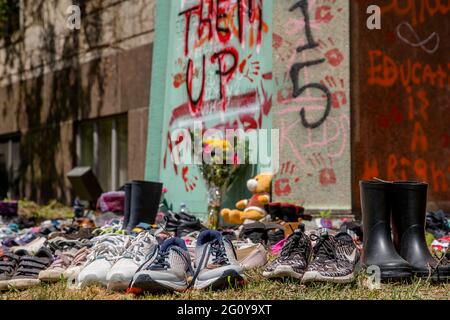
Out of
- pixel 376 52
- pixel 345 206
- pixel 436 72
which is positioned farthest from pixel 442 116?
pixel 345 206

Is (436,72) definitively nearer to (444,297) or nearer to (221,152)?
(221,152)

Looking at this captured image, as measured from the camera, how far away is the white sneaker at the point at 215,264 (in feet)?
10.5

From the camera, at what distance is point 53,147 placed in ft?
42.2

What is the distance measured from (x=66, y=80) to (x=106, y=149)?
1888mm

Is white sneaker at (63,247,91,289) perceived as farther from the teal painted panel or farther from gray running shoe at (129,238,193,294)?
the teal painted panel

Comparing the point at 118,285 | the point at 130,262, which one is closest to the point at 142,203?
the point at 130,262

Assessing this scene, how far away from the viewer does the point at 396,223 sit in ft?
12.2

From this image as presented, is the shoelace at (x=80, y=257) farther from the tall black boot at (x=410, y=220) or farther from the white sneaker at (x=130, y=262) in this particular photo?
the tall black boot at (x=410, y=220)

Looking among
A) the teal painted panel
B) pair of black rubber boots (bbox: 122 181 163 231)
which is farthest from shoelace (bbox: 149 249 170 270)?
the teal painted panel

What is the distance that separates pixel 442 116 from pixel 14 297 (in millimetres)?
5622

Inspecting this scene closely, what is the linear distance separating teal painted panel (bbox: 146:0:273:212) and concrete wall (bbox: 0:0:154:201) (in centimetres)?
83

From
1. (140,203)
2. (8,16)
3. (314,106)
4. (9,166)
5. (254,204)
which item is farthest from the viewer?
(8,16)

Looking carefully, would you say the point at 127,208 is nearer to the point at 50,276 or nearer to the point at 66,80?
the point at 50,276

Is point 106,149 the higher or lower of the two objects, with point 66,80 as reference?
lower
